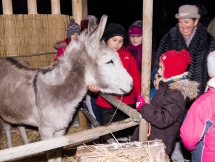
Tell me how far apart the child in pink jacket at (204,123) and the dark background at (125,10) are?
43.8ft

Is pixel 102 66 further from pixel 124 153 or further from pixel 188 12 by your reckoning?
pixel 188 12

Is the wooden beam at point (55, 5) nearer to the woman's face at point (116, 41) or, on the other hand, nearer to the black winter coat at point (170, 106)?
the woman's face at point (116, 41)

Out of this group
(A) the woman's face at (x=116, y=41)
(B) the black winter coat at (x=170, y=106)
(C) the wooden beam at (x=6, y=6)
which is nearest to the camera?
(B) the black winter coat at (x=170, y=106)

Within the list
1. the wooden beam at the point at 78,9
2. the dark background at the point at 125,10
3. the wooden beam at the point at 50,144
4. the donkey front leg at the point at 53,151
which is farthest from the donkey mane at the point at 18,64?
the dark background at the point at 125,10

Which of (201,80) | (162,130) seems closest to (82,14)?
(201,80)

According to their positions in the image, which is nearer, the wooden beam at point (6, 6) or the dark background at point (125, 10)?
the wooden beam at point (6, 6)

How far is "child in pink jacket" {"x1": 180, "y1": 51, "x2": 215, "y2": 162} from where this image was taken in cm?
178

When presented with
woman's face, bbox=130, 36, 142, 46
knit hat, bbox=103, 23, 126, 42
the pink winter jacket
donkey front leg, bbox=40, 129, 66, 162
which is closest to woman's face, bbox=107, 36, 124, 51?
knit hat, bbox=103, 23, 126, 42

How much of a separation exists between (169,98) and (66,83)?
114 cm

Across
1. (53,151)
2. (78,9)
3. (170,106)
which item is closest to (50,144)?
(170,106)

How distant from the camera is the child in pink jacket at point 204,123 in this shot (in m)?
1.78

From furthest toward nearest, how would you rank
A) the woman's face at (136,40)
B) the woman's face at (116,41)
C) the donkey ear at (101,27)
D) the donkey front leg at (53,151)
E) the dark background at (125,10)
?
the dark background at (125,10), the woman's face at (136,40), the woman's face at (116,41), the donkey front leg at (53,151), the donkey ear at (101,27)

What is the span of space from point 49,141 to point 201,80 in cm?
203

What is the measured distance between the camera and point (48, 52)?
4.52 meters
